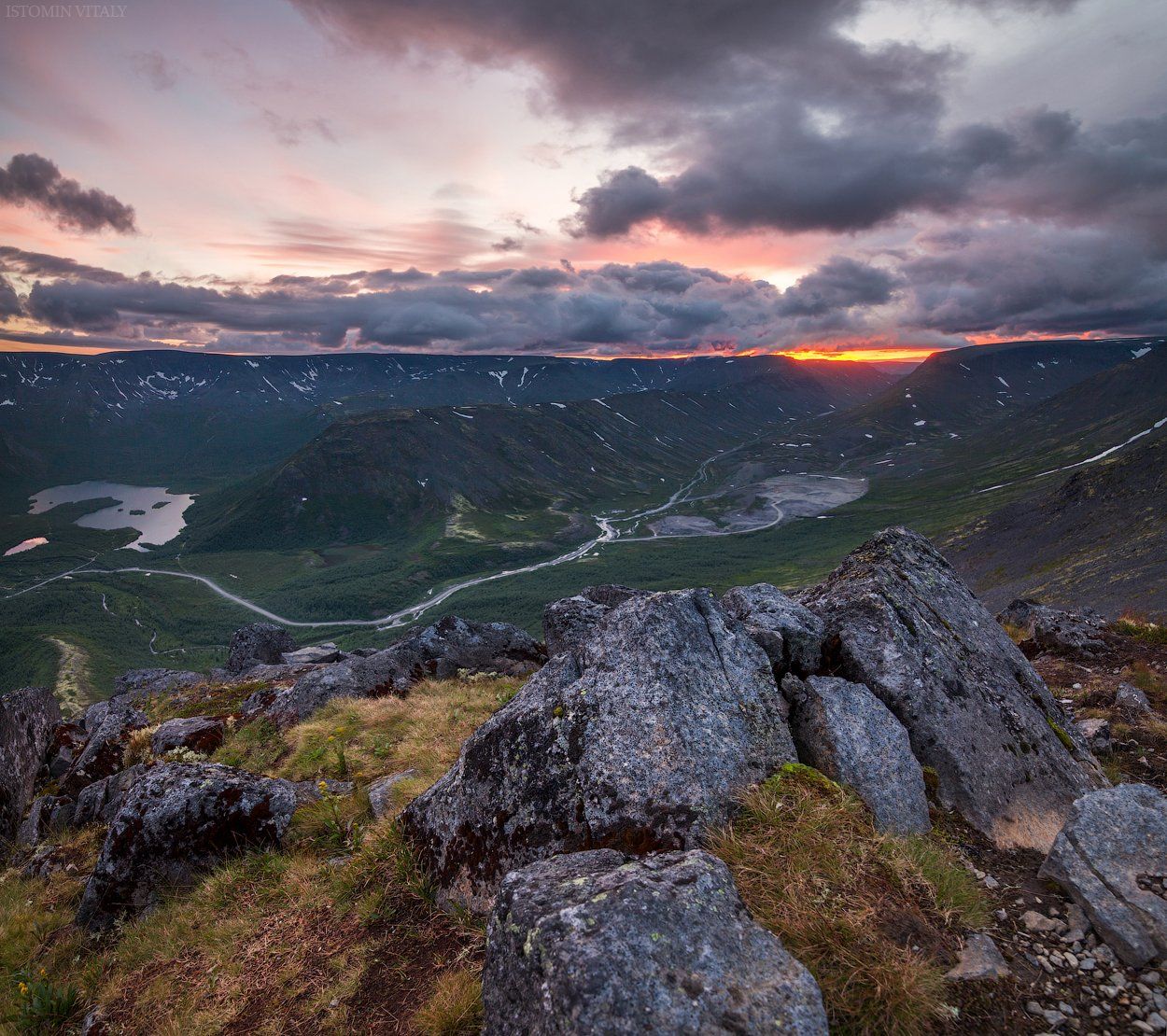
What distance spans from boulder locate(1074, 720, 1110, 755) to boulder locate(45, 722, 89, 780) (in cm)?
3355

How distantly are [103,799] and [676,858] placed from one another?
17872 millimetres

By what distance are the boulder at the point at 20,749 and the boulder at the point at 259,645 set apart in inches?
1379

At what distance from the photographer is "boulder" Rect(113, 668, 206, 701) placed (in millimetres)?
39681

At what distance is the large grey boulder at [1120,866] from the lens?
7051mm

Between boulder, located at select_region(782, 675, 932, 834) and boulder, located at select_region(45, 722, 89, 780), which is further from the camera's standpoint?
boulder, located at select_region(45, 722, 89, 780)

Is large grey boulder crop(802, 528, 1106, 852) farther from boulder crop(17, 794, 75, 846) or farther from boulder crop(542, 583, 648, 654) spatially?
boulder crop(17, 794, 75, 846)

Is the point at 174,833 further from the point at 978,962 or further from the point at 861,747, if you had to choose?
the point at 978,962

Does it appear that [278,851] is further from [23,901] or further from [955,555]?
[955,555]

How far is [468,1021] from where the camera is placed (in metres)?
6.77

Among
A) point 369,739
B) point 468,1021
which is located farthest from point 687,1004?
point 369,739

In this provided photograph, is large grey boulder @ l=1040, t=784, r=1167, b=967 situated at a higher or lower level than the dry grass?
higher

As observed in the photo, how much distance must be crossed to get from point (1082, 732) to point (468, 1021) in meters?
17.8

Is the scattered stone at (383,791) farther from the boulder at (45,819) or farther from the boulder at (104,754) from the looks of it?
the boulder at (104,754)

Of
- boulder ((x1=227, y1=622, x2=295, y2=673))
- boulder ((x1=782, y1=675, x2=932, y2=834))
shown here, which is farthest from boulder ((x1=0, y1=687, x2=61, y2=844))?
boulder ((x1=227, y1=622, x2=295, y2=673))
